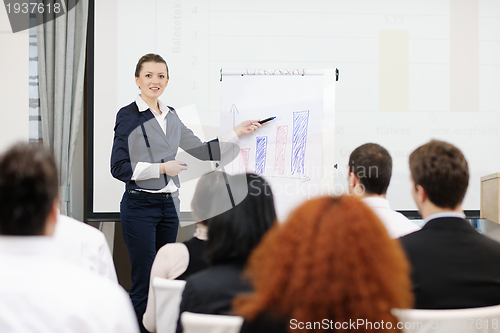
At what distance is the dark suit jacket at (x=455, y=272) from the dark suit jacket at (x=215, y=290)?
49 centimetres

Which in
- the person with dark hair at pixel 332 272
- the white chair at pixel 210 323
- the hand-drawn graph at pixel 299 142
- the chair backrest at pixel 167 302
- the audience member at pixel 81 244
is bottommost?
the chair backrest at pixel 167 302

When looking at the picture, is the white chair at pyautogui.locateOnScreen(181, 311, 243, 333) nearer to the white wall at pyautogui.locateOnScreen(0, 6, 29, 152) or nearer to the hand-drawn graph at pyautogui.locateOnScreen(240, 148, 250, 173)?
the hand-drawn graph at pyautogui.locateOnScreen(240, 148, 250, 173)

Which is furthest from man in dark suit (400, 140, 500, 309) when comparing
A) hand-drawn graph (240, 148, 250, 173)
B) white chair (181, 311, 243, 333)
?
hand-drawn graph (240, 148, 250, 173)

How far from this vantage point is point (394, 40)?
9.43 feet

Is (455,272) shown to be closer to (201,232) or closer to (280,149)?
(201,232)

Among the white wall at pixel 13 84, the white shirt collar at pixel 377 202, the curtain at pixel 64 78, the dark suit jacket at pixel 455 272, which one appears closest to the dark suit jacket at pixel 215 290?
the dark suit jacket at pixel 455 272

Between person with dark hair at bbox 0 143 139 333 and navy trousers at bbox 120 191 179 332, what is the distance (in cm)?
145

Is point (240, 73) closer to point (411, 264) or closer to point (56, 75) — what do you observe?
point (56, 75)

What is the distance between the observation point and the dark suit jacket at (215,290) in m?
0.94

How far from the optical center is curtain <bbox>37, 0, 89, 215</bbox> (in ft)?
9.22

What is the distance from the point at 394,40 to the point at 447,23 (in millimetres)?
409

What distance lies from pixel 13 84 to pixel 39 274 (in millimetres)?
2606

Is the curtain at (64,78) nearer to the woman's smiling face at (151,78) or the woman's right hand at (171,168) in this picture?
the woman's smiling face at (151,78)

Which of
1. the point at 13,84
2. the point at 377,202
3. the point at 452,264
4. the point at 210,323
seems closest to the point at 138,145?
the point at 13,84
